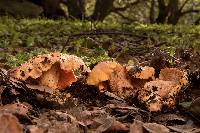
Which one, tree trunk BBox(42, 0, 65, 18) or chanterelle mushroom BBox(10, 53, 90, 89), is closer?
chanterelle mushroom BBox(10, 53, 90, 89)

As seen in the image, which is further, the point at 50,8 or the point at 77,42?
the point at 50,8

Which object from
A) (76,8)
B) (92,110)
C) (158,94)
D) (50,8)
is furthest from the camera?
(50,8)

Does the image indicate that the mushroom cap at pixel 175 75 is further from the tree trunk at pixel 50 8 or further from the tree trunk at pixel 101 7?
the tree trunk at pixel 101 7

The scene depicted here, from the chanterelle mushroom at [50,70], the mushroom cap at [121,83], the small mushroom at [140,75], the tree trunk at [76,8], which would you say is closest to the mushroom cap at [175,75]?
the small mushroom at [140,75]

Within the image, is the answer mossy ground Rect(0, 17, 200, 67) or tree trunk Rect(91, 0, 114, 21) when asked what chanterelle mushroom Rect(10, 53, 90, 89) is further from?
tree trunk Rect(91, 0, 114, 21)

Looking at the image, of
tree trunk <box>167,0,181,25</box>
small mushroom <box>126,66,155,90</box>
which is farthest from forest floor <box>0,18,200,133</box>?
tree trunk <box>167,0,181,25</box>

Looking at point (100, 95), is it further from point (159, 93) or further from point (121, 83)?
point (159, 93)

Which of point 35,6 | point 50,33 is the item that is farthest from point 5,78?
point 35,6

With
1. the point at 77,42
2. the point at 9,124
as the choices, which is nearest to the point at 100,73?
the point at 9,124
